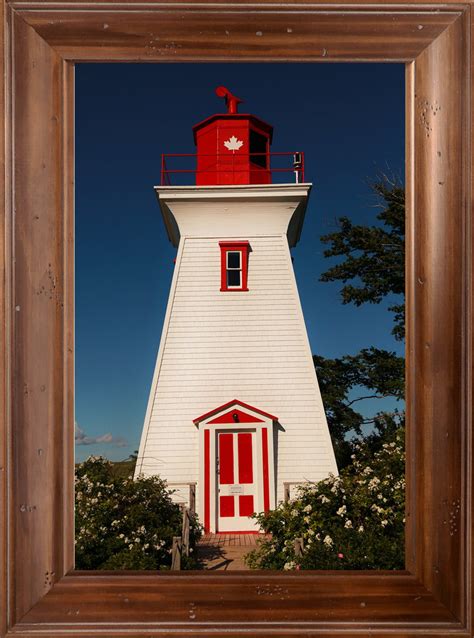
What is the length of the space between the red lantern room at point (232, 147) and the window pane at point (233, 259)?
51 cm

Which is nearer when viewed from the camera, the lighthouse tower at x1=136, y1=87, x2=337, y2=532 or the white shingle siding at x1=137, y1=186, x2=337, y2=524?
the lighthouse tower at x1=136, y1=87, x2=337, y2=532

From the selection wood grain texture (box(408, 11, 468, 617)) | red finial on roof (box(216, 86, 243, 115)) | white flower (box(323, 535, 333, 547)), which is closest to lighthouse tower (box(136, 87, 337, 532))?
red finial on roof (box(216, 86, 243, 115))

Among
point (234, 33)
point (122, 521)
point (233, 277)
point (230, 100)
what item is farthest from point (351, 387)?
point (234, 33)

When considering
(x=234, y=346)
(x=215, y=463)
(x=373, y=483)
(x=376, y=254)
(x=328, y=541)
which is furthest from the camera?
(x=234, y=346)

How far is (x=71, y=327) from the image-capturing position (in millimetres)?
1778

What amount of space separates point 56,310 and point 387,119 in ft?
6.91

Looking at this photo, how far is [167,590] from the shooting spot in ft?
5.36

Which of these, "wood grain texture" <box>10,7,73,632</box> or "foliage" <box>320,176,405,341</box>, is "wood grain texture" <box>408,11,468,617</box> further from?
"wood grain texture" <box>10,7,73,632</box>

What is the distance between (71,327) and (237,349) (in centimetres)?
159

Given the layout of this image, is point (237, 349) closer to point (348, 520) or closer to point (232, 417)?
point (232, 417)

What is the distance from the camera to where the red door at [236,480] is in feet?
8.92

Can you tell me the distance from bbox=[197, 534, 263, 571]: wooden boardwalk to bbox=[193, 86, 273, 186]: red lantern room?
2.27m

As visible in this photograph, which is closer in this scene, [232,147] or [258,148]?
[258,148]

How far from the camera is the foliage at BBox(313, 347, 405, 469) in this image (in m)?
2.42
